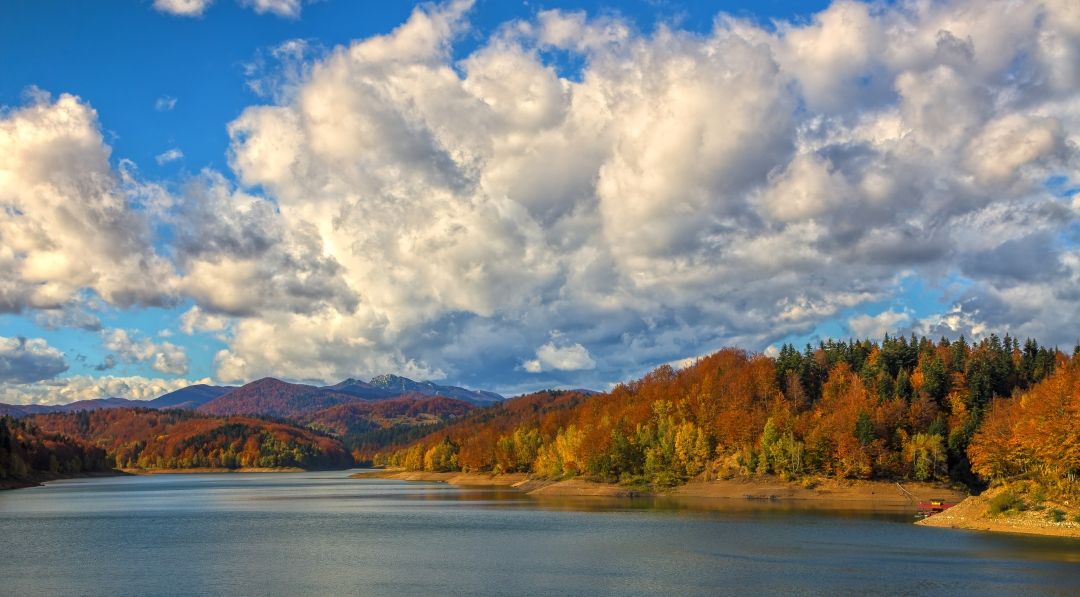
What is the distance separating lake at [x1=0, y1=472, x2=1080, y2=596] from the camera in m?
63.8

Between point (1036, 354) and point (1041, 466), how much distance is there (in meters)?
84.6

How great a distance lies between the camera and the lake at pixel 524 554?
63781 millimetres

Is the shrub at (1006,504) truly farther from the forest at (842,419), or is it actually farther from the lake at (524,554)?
the forest at (842,419)

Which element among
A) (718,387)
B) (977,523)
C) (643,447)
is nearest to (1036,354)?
(718,387)

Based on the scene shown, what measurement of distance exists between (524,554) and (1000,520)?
57.2 m

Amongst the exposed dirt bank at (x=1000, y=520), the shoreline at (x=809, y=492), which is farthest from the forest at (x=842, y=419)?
the exposed dirt bank at (x=1000, y=520)

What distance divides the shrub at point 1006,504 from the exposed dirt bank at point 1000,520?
526 mm

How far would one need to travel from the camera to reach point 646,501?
506 feet

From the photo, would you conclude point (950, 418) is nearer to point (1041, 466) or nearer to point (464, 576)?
point (1041, 466)

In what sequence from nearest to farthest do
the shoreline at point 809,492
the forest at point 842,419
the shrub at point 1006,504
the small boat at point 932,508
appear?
the shrub at point 1006,504
the small boat at point 932,508
the shoreline at point 809,492
the forest at point 842,419

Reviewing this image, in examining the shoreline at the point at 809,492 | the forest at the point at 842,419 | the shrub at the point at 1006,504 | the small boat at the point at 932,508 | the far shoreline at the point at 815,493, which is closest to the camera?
the shrub at the point at 1006,504

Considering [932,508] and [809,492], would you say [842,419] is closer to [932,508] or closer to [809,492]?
[809,492]

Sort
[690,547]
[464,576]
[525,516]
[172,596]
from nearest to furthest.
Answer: [172,596]
[464,576]
[690,547]
[525,516]

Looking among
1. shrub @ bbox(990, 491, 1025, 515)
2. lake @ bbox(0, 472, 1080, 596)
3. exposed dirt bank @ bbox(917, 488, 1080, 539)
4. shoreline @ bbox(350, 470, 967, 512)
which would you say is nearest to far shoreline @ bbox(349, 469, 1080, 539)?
shoreline @ bbox(350, 470, 967, 512)
